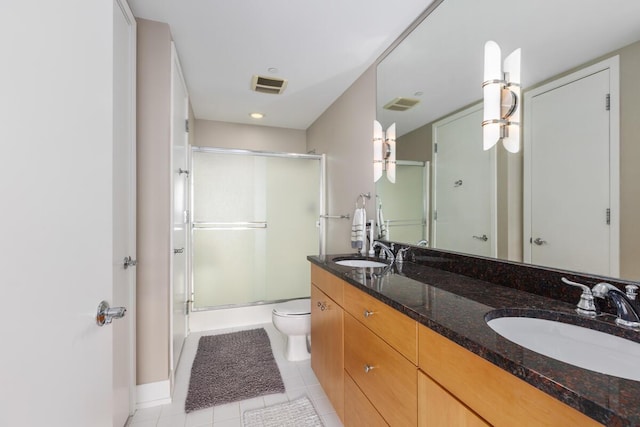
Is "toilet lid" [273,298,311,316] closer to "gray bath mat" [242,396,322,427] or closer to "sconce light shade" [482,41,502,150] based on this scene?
"gray bath mat" [242,396,322,427]

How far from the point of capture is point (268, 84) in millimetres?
2568

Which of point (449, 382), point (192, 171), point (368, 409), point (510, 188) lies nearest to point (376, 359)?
point (368, 409)

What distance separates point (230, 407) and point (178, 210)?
1.41 meters

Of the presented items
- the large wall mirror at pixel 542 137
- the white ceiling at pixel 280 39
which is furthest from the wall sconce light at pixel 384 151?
the white ceiling at pixel 280 39

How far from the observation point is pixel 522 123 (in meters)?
1.16

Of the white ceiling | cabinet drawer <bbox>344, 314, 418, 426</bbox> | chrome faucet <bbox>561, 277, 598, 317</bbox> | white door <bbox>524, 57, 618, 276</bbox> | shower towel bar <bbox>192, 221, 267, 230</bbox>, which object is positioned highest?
the white ceiling

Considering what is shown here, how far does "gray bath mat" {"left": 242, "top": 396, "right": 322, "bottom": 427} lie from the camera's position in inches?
62.8

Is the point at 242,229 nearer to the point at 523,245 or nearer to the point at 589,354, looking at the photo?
the point at 523,245

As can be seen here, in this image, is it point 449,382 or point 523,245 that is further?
point 523,245

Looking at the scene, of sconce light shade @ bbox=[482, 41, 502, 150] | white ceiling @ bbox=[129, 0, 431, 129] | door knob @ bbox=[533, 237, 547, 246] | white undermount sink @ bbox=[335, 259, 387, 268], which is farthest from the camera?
white undermount sink @ bbox=[335, 259, 387, 268]

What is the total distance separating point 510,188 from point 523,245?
0.25 meters

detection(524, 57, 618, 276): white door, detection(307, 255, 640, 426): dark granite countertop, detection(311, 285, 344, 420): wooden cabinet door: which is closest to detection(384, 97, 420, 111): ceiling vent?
detection(524, 57, 618, 276): white door

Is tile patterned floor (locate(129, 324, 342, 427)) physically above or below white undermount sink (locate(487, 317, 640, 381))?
below
